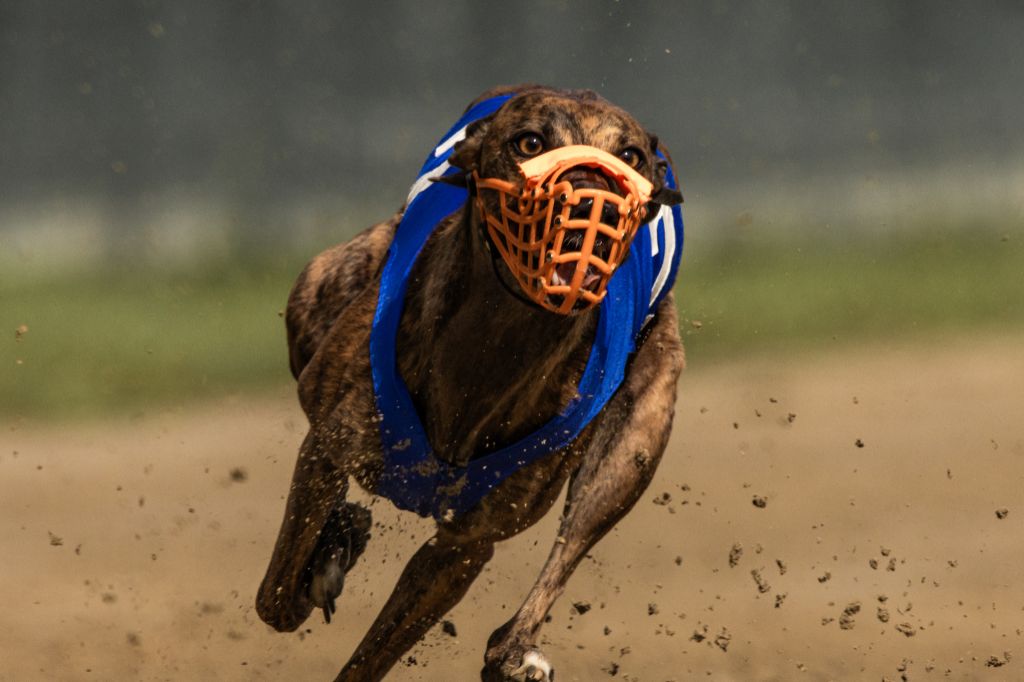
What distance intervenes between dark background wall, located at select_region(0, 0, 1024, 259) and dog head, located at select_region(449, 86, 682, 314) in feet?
14.0

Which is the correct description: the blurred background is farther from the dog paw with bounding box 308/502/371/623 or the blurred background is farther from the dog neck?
the dog neck

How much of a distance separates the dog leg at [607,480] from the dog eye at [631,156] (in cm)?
58

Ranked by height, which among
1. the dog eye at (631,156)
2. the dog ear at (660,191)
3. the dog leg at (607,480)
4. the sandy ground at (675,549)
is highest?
the dog eye at (631,156)

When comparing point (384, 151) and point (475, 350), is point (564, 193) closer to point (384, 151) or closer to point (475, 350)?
point (475, 350)

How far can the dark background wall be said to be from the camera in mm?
6406

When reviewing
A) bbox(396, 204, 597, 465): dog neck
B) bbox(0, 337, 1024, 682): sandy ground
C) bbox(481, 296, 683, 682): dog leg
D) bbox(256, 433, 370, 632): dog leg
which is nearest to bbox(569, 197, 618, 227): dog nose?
bbox(396, 204, 597, 465): dog neck

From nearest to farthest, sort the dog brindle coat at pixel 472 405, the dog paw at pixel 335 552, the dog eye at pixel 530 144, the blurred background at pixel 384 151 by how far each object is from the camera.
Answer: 1. the dog eye at pixel 530 144
2. the dog brindle coat at pixel 472 405
3. the dog paw at pixel 335 552
4. the blurred background at pixel 384 151

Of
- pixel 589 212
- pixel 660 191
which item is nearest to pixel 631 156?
pixel 660 191

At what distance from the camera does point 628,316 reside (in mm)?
2621

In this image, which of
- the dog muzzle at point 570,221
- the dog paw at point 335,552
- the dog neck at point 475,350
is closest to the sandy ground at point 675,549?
the dog paw at point 335,552

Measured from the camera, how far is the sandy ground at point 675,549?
3.56m

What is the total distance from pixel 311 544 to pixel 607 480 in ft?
1.94

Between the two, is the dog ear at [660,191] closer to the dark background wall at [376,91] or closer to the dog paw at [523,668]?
the dog paw at [523,668]

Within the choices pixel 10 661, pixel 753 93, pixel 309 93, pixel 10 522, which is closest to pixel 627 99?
pixel 753 93
